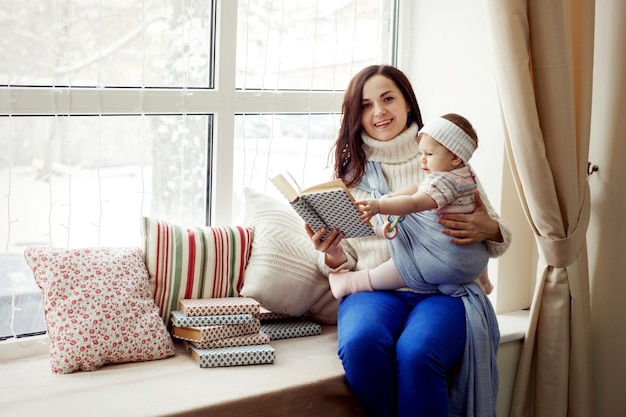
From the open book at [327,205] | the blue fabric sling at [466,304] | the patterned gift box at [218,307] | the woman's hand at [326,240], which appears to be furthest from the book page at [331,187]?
the patterned gift box at [218,307]

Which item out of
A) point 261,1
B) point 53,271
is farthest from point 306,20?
point 53,271

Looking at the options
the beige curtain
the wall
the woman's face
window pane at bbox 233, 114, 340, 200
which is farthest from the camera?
window pane at bbox 233, 114, 340, 200

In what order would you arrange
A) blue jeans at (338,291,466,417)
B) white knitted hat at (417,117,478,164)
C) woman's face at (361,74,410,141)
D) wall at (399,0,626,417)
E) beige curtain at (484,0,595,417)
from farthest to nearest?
wall at (399,0,626,417), woman's face at (361,74,410,141), beige curtain at (484,0,595,417), white knitted hat at (417,117,478,164), blue jeans at (338,291,466,417)

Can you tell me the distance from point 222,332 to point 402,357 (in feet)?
1.65

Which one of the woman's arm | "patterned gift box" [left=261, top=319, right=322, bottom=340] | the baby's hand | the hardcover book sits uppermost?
the baby's hand

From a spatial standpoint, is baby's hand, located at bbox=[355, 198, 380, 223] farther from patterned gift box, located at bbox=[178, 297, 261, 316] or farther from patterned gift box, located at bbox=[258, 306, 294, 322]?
patterned gift box, located at bbox=[258, 306, 294, 322]

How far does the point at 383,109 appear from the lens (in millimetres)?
2545

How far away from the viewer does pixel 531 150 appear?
97.3 inches

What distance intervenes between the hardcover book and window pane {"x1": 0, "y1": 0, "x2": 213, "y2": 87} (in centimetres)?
75

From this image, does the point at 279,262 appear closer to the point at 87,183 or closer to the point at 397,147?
the point at 397,147

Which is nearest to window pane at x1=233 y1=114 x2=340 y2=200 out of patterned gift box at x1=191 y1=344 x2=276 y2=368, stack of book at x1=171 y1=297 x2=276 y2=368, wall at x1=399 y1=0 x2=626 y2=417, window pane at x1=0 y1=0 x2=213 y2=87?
window pane at x1=0 y1=0 x2=213 y2=87

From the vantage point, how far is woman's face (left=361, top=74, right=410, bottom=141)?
8.36 feet

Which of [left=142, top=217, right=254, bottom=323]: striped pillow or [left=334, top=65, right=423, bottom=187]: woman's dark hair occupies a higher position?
[left=334, top=65, right=423, bottom=187]: woman's dark hair

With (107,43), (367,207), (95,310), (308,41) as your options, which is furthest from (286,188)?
(308,41)
